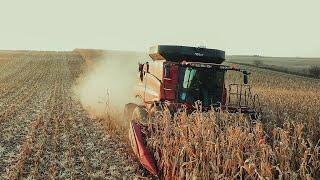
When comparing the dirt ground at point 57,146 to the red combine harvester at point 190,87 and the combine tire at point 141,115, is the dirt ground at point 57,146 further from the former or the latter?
the red combine harvester at point 190,87

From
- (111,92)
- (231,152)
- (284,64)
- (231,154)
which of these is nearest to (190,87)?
(231,152)

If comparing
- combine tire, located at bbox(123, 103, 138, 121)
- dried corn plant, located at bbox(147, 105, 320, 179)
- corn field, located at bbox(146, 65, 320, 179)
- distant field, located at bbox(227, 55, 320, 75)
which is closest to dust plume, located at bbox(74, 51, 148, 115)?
combine tire, located at bbox(123, 103, 138, 121)

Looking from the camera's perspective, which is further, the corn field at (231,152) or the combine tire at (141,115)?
the combine tire at (141,115)

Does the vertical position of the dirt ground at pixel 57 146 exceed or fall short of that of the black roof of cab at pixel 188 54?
it falls short

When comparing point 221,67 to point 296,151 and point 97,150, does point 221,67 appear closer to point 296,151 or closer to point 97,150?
point 97,150

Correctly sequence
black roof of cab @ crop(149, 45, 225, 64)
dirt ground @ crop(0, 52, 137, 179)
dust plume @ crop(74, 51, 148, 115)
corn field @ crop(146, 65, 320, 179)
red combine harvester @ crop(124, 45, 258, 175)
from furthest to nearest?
dust plume @ crop(74, 51, 148, 115), black roof of cab @ crop(149, 45, 225, 64), red combine harvester @ crop(124, 45, 258, 175), dirt ground @ crop(0, 52, 137, 179), corn field @ crop(146, 65, 320, 179)

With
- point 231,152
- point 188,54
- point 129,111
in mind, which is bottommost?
point 129,111

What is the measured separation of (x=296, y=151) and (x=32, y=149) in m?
6.84

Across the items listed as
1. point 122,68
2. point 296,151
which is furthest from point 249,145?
Result: point 122,68

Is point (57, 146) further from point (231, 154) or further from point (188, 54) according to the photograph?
point (231, 154)

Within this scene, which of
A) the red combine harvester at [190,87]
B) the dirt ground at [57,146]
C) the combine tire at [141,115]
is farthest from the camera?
the combine tire at [141,115]

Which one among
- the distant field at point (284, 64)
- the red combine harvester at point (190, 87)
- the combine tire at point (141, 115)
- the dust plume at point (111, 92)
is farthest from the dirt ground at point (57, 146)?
the distant field at point (284, 64)

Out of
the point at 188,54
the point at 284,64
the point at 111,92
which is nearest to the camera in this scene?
the point at 188,54

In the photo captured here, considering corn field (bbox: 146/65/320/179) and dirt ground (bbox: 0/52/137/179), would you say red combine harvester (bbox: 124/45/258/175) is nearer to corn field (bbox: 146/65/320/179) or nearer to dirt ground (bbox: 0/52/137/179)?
dirt ground (bbox: 0/52/137/179)
